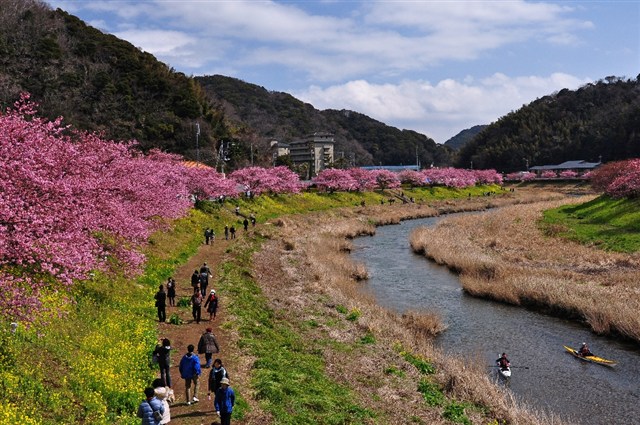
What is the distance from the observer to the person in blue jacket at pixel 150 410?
11.7 metres

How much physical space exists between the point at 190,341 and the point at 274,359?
4.22 meters

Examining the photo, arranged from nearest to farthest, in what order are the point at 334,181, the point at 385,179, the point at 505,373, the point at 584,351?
the point at 505,373, the point at 584,351, the point at 334,181, the point at 385,179

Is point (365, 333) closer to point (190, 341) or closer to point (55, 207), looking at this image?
point (190, 341)

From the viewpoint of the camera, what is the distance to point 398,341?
24062 mm

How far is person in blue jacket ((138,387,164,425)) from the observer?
11672 millimetres

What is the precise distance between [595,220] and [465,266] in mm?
30448

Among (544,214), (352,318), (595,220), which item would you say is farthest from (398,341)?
(544,214)

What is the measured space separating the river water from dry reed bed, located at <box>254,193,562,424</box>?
65.0 inches

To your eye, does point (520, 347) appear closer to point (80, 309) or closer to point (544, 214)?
point (80, 309)

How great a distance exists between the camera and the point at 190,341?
2186 cm

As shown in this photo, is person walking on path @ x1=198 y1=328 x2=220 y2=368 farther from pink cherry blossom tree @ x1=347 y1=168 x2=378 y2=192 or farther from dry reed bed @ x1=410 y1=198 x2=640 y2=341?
pink cherry blossom tree @ x1=347 y1=168 x2=378 y2=192

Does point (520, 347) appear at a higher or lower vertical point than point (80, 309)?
lower

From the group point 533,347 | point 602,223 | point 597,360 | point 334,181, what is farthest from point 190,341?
point 334,181

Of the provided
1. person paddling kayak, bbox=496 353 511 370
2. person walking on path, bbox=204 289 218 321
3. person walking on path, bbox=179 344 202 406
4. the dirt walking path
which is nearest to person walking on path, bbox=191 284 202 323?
the dirt walking path
